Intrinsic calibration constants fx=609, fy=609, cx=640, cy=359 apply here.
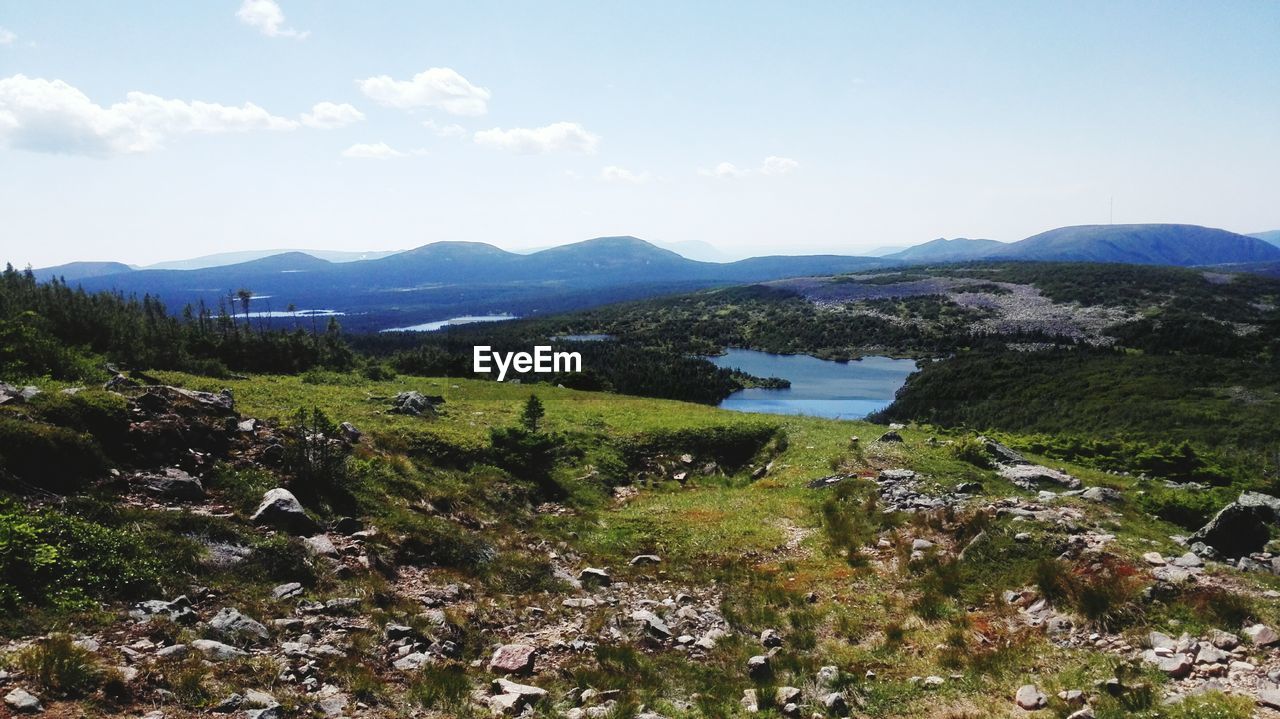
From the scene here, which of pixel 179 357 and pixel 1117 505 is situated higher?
pixel 179 357

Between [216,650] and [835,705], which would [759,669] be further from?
[216,650]

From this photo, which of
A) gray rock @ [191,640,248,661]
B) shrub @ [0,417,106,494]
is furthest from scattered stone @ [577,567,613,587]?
shrub @ [0,417,106,494]

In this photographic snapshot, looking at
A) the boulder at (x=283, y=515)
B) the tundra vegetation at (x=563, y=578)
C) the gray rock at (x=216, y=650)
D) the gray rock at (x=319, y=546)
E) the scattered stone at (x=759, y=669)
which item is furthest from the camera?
the boulder at (x=283, y=515)

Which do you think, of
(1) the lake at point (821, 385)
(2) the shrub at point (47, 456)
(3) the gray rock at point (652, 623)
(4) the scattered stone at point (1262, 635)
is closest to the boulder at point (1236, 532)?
(4) the scattered stone at point (1262, 635)

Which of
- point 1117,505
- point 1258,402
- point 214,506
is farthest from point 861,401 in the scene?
point 214,506

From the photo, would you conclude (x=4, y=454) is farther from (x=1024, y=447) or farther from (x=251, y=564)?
(x=1024, y=447)

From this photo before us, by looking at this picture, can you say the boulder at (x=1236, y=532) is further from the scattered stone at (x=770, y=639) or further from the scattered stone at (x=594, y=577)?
the scattered stone at (x=594, y=577)
